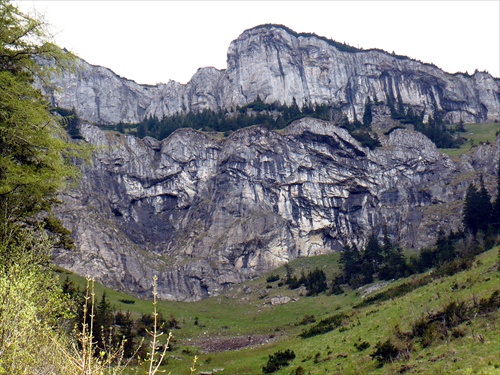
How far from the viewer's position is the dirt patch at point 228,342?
50166 millimetres

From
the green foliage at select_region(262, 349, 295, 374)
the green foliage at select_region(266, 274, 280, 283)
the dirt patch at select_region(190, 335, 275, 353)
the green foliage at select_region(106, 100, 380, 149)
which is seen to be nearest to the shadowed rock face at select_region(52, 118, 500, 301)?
the green foliage at select_region(106, 100, 380, 149)

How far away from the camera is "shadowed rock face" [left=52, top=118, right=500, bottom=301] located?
109812mm

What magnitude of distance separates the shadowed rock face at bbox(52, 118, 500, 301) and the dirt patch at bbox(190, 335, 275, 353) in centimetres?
4999

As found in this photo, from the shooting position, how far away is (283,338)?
5019 cm

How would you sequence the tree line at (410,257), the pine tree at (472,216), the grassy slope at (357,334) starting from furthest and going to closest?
1. the pine tree at (472,216)
2. the tree line at (410,257)
3. the grassy slope at (357,334)

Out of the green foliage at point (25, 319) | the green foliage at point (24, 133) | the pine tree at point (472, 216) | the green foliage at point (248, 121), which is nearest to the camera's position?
the green foliage at point (25, 319)

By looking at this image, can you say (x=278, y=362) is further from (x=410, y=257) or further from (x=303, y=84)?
(x=303, y=84)

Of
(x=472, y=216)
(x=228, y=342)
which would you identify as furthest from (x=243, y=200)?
(x=228, y=342)

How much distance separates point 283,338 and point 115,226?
8132 centimetres

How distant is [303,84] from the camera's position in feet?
595

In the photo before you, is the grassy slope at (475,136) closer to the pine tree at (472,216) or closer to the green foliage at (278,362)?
the pine tree at (472,216)

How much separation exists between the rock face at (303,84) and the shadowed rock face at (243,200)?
45.2 m

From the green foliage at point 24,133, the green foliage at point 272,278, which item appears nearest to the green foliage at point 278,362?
the green foliage at point 24,133

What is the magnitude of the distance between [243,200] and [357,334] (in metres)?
94.9
